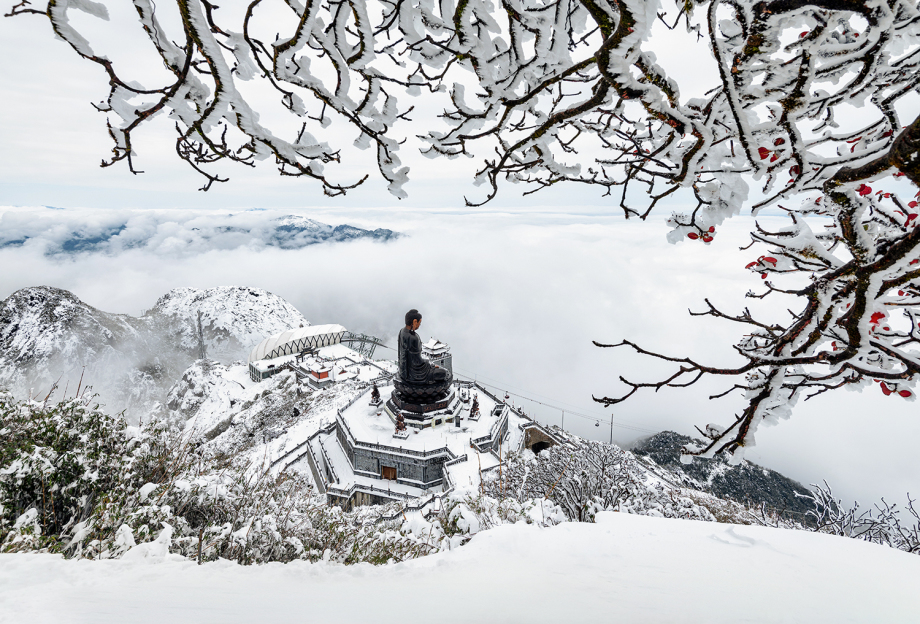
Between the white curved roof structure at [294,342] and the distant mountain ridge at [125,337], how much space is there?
19133mm

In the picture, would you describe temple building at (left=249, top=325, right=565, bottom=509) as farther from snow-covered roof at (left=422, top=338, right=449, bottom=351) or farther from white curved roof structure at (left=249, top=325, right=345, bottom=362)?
white curved roof structure at (left=249, top=325, right=345, bottom=362)

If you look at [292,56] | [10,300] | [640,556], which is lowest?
[10,300]

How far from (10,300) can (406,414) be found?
326ft

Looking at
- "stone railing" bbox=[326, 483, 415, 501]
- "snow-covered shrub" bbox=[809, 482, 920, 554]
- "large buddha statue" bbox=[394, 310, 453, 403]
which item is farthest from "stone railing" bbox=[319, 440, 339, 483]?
"snow-covered shrub" bbox=[809, 482, 920, 554]

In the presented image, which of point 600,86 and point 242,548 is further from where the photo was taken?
point 242,548

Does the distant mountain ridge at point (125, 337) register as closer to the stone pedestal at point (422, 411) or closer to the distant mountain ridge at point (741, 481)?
the stone pedestal at point (422, 411)

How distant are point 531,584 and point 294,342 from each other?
47.5 m

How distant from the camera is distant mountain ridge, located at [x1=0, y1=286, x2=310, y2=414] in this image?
64.8 meters

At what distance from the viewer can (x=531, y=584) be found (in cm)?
288

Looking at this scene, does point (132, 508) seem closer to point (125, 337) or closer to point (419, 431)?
point (419, 431)

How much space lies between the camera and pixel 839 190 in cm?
182

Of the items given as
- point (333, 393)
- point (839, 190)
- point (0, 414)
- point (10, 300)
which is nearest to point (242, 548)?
point (0, 414)

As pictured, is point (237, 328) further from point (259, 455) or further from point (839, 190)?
point (839, 190)

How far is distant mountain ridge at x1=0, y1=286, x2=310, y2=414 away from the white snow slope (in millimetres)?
59477
